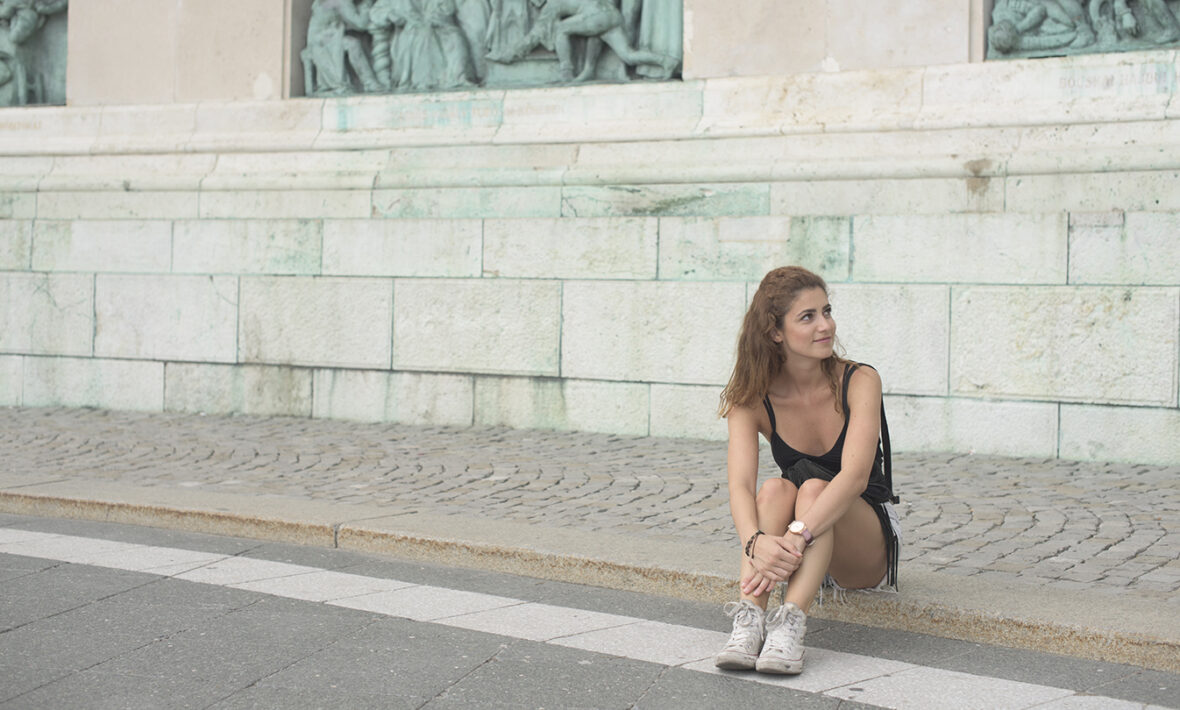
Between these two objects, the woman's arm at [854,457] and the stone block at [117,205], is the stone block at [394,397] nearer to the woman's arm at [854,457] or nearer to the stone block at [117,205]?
the stone block at [117,205]

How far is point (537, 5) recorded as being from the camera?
10.8m

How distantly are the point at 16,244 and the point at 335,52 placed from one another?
125 inches

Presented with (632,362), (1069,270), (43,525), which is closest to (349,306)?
(632,362)

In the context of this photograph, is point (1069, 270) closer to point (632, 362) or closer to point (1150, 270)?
point (1150, 270)

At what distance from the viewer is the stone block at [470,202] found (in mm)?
10102

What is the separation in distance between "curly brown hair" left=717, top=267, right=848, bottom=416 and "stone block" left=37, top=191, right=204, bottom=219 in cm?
770

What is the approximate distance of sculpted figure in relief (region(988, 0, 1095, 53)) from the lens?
901 centimetres

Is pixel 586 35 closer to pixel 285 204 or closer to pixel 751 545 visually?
pixel 285 204

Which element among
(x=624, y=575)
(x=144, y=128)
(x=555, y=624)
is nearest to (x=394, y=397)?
(x=144, y=128)

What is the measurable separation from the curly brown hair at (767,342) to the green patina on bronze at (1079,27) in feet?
17.0

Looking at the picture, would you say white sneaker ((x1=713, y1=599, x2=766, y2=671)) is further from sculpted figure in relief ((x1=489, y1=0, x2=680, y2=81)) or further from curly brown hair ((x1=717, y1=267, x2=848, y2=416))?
sculpted figure in relief ((x1=489, y1=0, x2=680, y2=81))

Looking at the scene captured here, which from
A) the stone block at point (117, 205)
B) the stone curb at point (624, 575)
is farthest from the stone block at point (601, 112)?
the stone curb at point (624, 575)

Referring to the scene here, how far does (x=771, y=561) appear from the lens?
4.19m

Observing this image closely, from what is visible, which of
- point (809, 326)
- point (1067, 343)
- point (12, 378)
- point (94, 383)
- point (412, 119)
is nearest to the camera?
point (809, 326)
